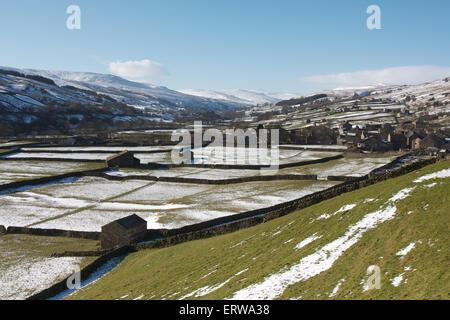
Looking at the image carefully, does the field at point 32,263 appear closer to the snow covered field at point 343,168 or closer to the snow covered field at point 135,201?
the snow covered field at point 135,201

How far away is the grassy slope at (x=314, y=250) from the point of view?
1373cm

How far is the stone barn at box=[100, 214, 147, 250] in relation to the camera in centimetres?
3322

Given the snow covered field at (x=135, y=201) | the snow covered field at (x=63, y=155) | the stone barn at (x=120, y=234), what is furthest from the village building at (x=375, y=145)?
the stone barn at (x=120, y=234)

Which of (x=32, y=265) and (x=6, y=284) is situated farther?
(x=32, y=265)

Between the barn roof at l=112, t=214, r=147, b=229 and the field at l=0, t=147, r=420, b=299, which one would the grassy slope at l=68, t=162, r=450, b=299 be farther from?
the field at l=0, t=147, r=420, b=299

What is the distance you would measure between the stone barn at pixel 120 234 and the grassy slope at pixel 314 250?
363cm

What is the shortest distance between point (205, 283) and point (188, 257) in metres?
7.87

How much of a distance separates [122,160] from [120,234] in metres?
44.6

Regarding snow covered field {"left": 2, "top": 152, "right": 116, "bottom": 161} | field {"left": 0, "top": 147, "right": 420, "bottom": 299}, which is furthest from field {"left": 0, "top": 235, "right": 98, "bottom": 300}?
snow covered field {"left": 2, "top": 152, "right": 116, "bottom": 161}

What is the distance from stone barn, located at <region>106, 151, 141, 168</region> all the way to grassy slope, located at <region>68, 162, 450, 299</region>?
47.7 metres
